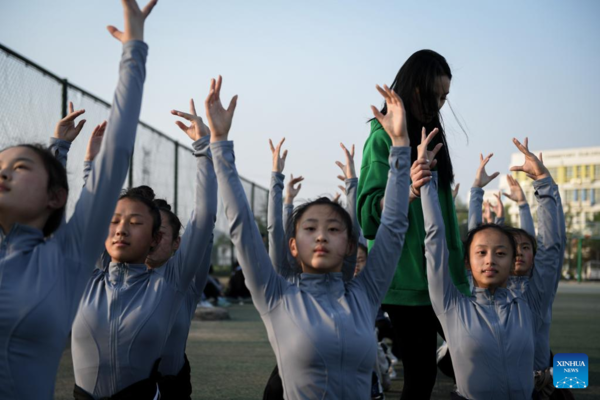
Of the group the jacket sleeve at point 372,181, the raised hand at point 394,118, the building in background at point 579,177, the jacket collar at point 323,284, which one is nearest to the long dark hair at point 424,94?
the jacket sleeve at point 372,181

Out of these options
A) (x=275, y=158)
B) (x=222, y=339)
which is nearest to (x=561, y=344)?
(x=222, y=339)

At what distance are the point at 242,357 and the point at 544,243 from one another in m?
4.35

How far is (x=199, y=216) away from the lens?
3059 mm

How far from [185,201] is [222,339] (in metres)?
4.71

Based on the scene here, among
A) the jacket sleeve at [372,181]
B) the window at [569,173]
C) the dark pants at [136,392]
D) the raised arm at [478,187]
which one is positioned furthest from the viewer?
the window at [569,173]

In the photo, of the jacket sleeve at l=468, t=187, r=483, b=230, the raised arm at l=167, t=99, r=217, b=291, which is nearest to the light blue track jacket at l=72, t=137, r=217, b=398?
the raised arm at l=167, t=99, r=217, b=291

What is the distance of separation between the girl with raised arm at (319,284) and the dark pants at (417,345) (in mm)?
378

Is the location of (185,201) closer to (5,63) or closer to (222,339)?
(222,339)

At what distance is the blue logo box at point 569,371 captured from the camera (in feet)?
13.4

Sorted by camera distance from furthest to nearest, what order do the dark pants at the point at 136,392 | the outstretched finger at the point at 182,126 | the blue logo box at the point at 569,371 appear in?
the blue logo box at the point at 569,371 < the outstretched finger at the point at 182,126 < the dark pants at the point at 136,392

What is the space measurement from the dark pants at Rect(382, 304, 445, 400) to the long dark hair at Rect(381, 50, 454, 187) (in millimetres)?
675

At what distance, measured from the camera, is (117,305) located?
3064 millimetres

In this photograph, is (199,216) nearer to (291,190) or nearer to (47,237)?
(47,237)

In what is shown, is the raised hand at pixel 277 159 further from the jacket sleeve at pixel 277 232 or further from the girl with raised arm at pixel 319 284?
the girl with raised arm at pixel 319 284
